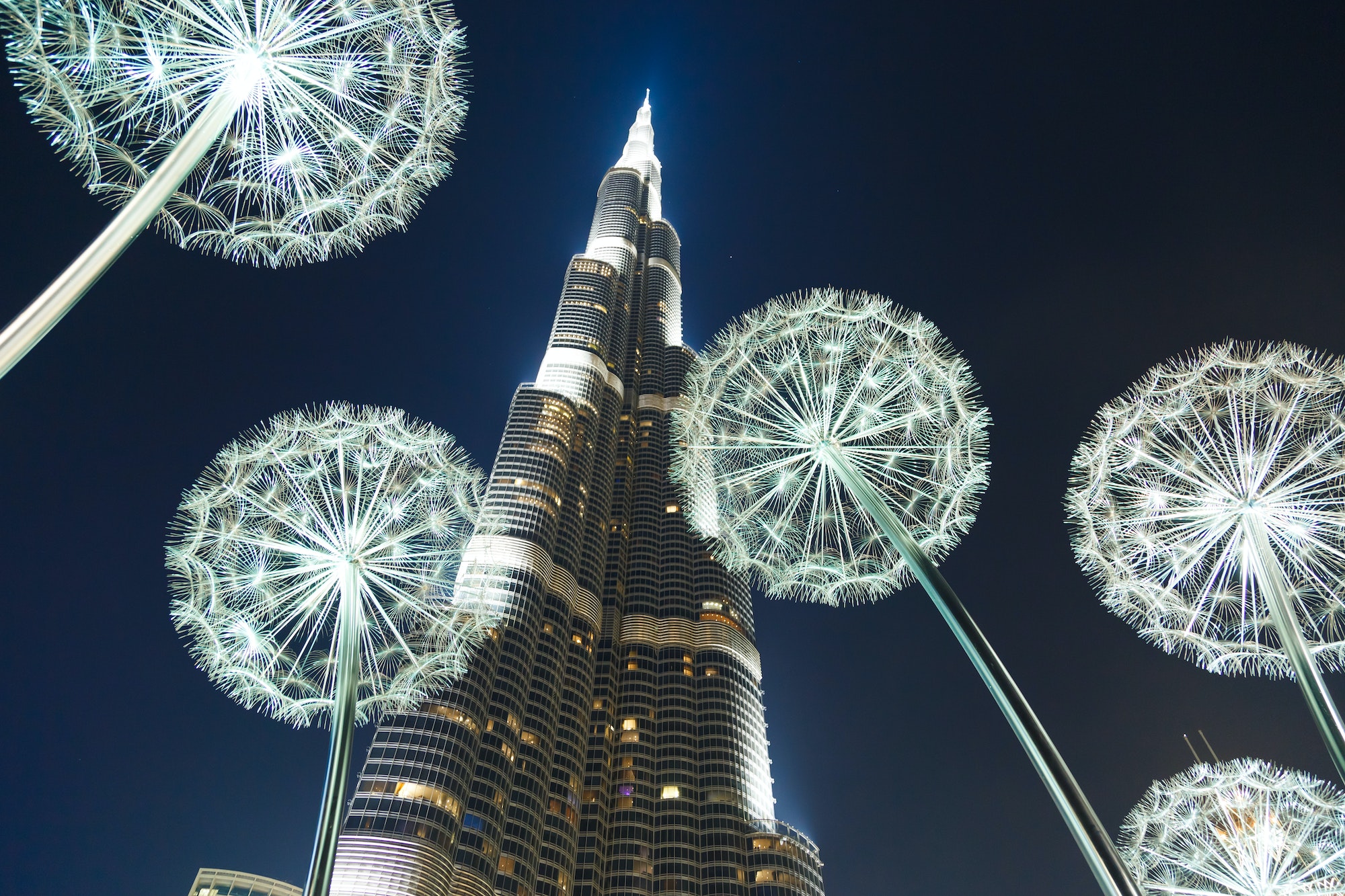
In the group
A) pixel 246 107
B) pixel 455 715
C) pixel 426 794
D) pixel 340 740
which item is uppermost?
pixel 455 715

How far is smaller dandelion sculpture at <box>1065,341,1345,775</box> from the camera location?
2338 cm

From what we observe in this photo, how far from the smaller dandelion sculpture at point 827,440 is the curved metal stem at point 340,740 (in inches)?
496

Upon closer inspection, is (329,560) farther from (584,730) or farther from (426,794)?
(584,730)

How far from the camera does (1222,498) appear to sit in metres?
23.5

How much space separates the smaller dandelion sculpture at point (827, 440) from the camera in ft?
89.7

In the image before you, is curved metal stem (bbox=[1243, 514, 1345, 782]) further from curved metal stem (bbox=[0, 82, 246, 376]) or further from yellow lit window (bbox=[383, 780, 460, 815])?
yellow lit window (bbox=[383, 780, 460, 815])

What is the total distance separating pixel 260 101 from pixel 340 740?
60.6 ft

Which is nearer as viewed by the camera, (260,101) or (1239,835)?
(260,101)

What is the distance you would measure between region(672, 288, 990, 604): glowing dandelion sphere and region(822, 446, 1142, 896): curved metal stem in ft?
16.5

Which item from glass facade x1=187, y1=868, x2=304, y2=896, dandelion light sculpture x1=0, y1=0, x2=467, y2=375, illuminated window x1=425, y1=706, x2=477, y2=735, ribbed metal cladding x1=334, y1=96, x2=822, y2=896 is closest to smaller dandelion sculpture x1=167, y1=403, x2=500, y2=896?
dandelion light sculpture x1=0, y1=0, x2=467, y2=375

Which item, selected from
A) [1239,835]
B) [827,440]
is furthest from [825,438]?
[1239,835]

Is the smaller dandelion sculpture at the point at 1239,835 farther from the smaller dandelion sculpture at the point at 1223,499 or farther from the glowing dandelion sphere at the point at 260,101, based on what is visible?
the glowing dandelion sphere at the point at 260,101

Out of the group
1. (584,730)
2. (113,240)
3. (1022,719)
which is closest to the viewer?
(113,240)

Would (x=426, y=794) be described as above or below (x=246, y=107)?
above
